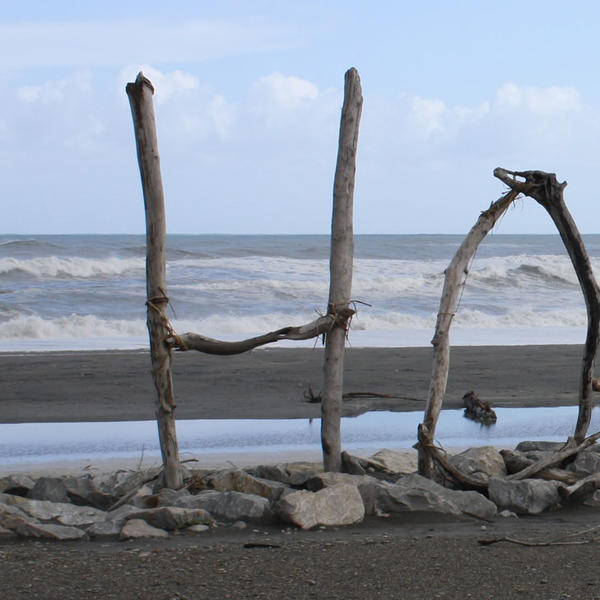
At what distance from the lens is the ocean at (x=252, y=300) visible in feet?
56.9

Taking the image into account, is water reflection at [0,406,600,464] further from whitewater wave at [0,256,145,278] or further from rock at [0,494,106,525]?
whitewater wave at [0,256,145,278]

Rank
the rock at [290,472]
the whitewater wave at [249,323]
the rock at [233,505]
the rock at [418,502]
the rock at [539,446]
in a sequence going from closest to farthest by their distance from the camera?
the rock at [233,505] < the rock at [418,502] < the rock at [290,472] < the rock at [539,446] < the whitewater wave at [249,323]

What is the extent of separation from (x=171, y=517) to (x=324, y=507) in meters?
0.84

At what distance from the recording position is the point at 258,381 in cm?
1120

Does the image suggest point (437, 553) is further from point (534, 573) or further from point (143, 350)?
point (143, 350)

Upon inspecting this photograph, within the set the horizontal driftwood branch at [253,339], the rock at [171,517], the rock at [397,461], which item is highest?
the horizontal driftwood branch at [253,339]

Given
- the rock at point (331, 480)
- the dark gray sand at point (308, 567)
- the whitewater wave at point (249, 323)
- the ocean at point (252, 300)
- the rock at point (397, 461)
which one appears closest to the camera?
the dark gray sand at point (308, 567)

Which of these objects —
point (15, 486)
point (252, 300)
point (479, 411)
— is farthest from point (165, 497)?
point (252, 300)

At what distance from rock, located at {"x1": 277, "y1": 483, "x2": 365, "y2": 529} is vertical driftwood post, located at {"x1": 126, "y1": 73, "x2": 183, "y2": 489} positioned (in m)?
0.95

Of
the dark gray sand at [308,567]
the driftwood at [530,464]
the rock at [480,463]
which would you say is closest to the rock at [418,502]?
the dark gray sand at [308,567]

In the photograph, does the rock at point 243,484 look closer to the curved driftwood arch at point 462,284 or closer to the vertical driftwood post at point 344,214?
the vertical driftwood post at point 344,214

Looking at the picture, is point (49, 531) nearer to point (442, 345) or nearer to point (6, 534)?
point (6, 534)

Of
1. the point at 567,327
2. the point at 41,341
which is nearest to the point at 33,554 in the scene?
the point at 41,341

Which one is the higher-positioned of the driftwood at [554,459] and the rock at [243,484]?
the driftwood at [554,459]
